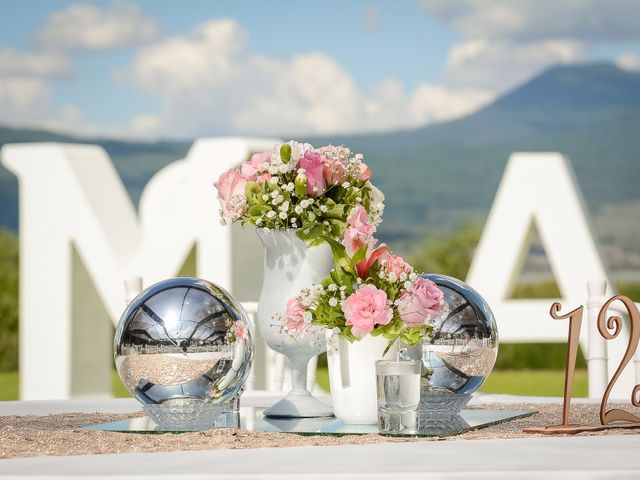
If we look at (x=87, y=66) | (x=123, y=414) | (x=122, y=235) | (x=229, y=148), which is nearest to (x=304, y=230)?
(x=123, y=414)

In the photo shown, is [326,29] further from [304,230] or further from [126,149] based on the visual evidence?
[304,230]

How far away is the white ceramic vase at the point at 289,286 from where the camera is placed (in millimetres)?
2301

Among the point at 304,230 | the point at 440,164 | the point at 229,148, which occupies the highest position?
the point at 440,164

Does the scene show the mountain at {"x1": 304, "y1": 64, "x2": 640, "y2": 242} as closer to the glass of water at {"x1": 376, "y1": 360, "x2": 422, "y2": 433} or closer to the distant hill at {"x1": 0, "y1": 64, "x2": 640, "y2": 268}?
the distant hill at {"x1": 0, "y1": 64, "x2": 640, "y2": 268}

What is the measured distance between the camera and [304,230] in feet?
7.47

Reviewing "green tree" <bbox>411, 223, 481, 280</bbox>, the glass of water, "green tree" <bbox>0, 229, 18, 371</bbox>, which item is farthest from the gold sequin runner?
"green tree" <bbox>411, 223, 481, 280</bbox>

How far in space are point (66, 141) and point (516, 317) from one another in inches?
712

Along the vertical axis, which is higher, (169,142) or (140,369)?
(169,142)

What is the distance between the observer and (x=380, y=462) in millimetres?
1496

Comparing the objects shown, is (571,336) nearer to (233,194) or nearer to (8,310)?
(233,194)

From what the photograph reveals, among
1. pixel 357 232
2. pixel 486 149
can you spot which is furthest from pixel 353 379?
pixel 486 149

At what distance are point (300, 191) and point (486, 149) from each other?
72.3ft

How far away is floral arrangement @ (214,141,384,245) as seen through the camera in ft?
7.24

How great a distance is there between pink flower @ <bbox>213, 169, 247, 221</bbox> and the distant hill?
64.1 feet
